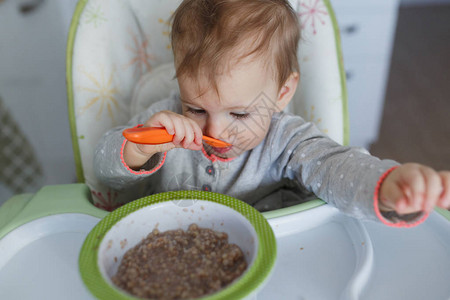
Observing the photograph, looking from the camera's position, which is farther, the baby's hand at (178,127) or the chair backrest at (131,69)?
the chair backrest at (131,69)

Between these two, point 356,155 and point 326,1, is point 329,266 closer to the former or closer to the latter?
point 356,155

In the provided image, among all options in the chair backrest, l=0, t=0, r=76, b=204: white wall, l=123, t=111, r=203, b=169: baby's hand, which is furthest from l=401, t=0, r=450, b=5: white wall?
l=123, t=111, r=203, b=169: baby's hand

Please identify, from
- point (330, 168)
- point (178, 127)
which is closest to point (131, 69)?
point (178, 127)

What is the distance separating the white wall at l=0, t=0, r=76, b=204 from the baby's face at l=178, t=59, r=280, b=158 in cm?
84

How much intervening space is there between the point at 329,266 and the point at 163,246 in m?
0.25

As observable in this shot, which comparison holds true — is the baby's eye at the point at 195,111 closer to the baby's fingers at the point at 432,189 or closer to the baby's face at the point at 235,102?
the baby's face at the point at 235,102

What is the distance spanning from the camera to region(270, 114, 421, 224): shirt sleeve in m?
0.58

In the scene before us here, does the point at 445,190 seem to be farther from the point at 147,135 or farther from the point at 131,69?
the point at 131,69

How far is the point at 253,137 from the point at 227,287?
39cm

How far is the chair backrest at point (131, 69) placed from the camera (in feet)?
2.90

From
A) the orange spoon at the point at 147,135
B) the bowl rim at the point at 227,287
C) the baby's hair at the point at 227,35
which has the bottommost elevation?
the bowl rim at the point at 227,287

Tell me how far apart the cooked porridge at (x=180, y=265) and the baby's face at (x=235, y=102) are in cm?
22

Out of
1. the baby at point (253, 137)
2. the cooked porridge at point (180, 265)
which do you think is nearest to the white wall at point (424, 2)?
the baby at point (253, 137)

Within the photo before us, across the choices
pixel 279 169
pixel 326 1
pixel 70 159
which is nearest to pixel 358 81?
pixel 326 1
